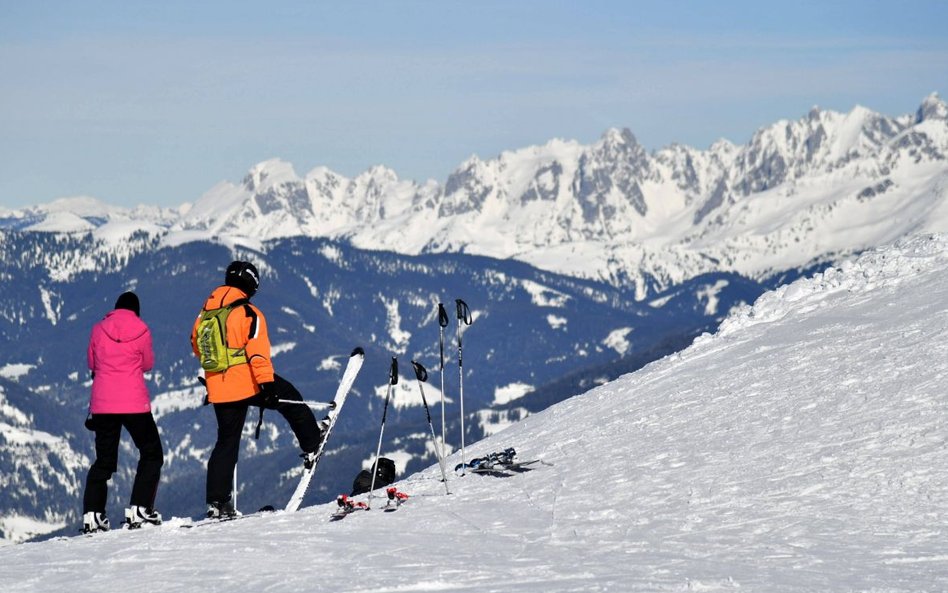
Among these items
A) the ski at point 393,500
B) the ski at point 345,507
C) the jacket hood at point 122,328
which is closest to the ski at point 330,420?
the ski at point 345,507

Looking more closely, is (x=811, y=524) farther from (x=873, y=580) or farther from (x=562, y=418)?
(x=562, y=418)

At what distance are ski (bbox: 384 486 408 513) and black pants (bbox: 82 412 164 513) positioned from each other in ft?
9.73

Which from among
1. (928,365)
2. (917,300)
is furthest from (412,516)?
(917,300)

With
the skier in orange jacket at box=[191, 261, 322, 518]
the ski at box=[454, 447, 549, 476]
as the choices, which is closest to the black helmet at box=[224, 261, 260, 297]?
the skier in orange jacket at box=[191, 261, 322, 518]

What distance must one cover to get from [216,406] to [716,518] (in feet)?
19.6

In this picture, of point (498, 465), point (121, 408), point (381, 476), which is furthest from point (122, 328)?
point (498, 465)

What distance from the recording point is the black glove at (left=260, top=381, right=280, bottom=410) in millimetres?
15867

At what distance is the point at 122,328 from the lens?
1656 cm

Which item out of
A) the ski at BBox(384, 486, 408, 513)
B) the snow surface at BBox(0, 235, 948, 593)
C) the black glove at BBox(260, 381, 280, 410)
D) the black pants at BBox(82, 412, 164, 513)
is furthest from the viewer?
the ski at BBox(384, 486, 408, 513)

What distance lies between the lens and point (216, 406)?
53.0 feet

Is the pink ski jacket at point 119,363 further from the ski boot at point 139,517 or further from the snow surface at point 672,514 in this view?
the snow surface at point 672,514

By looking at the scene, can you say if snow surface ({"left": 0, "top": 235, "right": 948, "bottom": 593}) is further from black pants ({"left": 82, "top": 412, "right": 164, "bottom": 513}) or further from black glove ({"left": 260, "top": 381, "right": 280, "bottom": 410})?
black glove ({"left": 260, "top": 381, "right": 280, "bottom": 410})

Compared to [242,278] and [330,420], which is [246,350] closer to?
[242,278]

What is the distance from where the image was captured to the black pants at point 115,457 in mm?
16516
